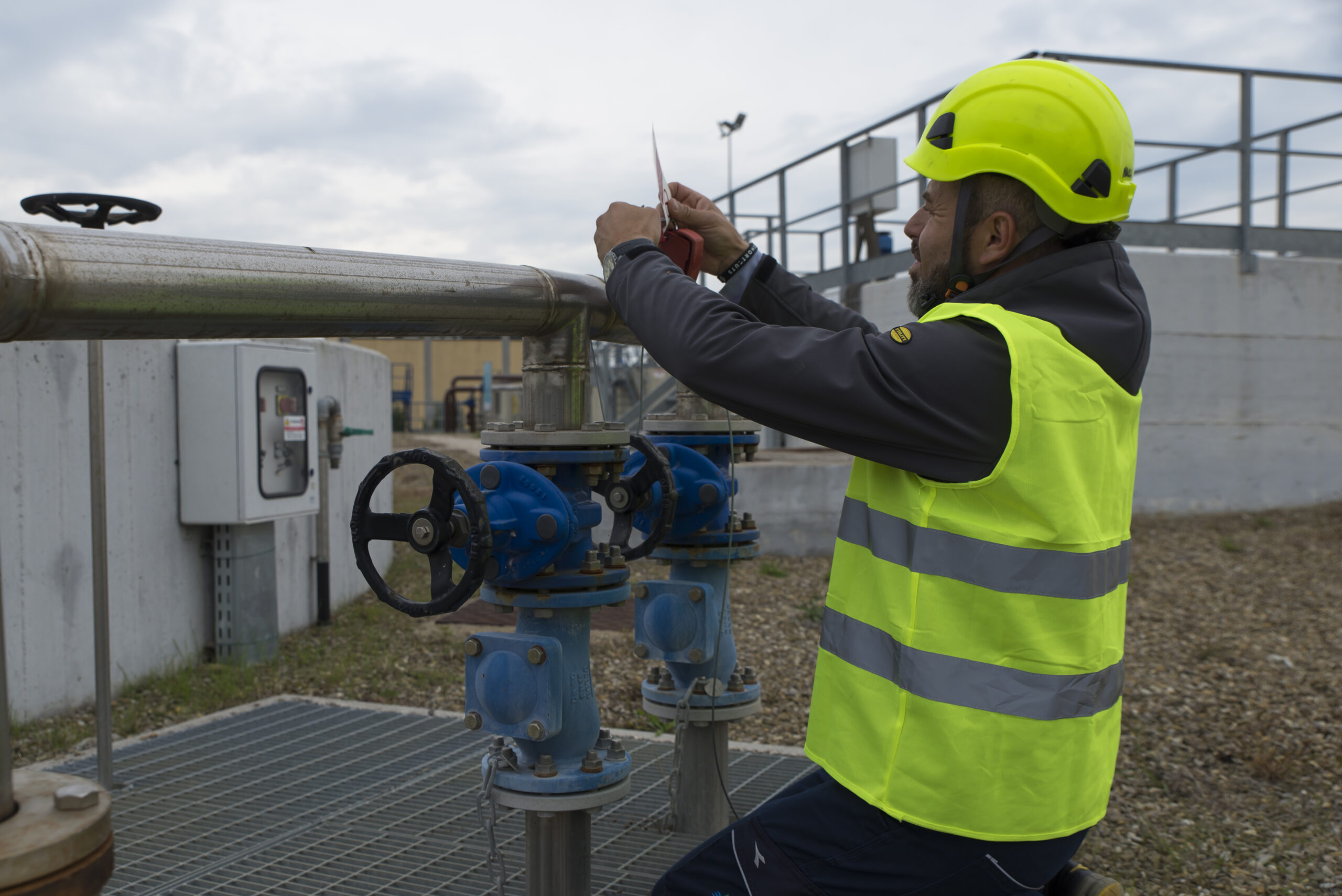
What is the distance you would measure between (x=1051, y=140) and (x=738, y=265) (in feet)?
2.57

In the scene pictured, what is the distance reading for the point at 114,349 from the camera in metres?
4.72

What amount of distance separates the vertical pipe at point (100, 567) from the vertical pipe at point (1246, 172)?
31.6 ft

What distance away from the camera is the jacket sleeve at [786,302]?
2221 millimetres

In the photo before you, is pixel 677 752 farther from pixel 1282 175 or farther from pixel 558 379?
pixel 1282 175

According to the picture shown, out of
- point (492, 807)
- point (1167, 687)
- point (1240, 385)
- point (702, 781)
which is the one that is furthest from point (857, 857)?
point (1240, 385)

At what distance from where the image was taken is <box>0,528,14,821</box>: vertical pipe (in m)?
1.14

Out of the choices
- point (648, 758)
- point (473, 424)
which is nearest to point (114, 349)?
point (648, 758)

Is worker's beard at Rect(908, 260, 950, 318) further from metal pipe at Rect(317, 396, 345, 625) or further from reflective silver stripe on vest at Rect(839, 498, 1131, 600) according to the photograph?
metal pipe at Rect(317, 396, 345, 625)

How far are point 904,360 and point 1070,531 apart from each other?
1.07ft

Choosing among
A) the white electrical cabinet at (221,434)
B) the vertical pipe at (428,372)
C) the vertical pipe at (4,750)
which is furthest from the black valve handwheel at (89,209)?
the vertical pipe at (428,372)

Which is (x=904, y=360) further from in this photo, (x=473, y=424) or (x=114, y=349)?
(x=473, y=424)

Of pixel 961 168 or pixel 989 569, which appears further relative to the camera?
pixel 961 168

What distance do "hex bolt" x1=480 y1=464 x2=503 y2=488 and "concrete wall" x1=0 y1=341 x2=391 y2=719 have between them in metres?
2.57

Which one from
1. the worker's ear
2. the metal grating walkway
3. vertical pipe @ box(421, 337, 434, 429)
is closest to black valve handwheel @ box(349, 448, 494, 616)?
the worker's ear
